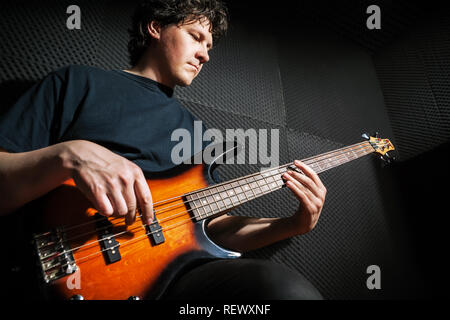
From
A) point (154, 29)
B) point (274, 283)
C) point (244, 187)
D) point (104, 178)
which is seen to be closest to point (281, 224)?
point (244, 187)

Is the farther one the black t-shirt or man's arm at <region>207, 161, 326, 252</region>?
man's arm at <region>207, 161, 326, 252</region>

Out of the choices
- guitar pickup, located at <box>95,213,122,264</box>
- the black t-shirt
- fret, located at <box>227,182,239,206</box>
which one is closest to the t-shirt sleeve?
the black t-shirt

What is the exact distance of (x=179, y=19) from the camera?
4.23 ft

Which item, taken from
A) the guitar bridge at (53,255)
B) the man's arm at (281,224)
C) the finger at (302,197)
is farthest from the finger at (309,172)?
the guitar bridge at (53,255)

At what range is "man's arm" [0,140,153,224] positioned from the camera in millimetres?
609

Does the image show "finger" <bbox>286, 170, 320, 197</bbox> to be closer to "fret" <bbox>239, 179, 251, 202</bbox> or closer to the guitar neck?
the guitar neck

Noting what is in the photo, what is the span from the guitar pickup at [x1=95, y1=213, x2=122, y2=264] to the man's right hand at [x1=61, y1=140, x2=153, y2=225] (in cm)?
9

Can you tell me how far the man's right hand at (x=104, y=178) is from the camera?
60 cm

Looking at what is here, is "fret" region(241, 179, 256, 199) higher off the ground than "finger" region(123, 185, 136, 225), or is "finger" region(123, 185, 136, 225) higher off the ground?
"finger" region(123, 185, 136, 225)

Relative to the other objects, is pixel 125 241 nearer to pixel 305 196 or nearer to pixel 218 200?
pixel 218 200

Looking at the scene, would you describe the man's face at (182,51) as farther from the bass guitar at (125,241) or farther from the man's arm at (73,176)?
the man's arm at (73,176)

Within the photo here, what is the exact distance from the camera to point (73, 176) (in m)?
0.62

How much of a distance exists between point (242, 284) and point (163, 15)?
1.38 metres
